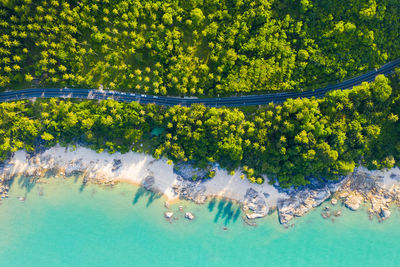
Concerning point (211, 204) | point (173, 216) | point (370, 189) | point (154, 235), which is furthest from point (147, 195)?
point (370, 189)

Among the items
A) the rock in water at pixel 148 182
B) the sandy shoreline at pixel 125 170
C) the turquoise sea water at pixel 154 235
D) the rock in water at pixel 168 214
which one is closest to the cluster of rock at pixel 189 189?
the sandy shoreline at pixel 125 170

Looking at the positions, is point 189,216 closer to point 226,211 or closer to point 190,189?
point 190,189

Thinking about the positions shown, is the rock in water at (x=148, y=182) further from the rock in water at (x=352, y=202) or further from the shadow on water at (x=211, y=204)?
the rock in water at (x=352, y=202)

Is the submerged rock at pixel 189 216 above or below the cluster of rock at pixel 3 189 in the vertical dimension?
above

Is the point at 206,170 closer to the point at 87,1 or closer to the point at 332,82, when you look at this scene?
the point at 332,82

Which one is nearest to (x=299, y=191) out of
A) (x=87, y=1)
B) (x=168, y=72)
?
(x=168, y=72)

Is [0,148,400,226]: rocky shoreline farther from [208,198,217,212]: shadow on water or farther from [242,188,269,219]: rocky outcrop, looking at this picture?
[208,198,217,212]: shadow on water

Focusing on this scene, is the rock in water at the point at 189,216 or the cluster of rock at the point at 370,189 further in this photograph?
the cluster of rock at the point at 370,189
